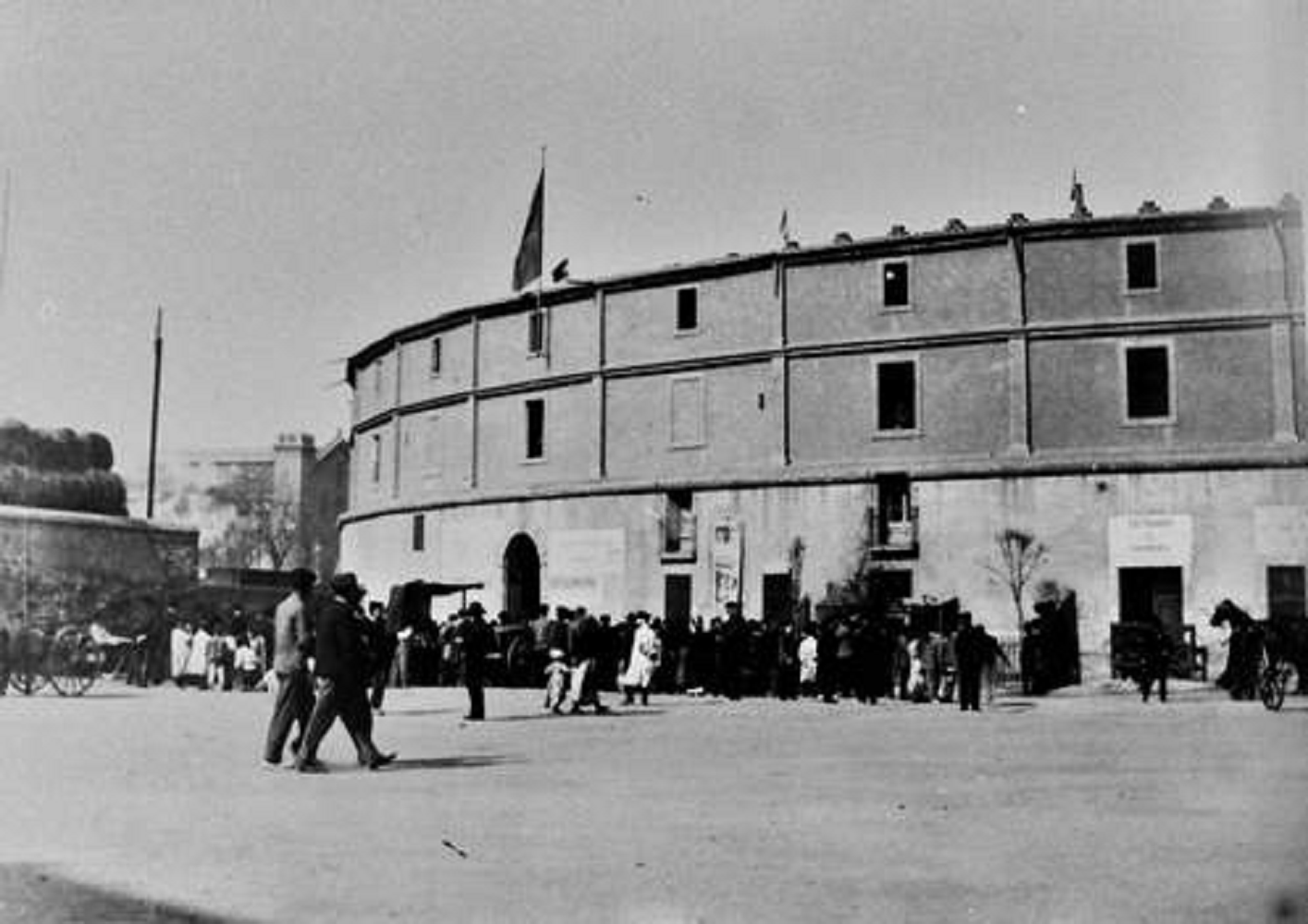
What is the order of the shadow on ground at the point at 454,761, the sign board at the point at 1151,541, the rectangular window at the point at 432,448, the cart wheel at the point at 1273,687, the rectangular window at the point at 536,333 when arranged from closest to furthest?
the shadow on ground at the point at 454,761
the cart wheel at the point at 1273,687
the sign board at the point at 1151,541
the rectangular window at the point at 536,333
the rectangular window at the point at 432,448

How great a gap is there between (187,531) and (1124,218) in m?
20.3

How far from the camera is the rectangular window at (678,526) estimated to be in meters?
35.1

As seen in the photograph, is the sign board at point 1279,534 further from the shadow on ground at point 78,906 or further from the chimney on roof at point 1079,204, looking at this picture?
the shadow on ground at point 78,906

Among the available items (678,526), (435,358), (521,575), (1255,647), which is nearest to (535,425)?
(521,575)

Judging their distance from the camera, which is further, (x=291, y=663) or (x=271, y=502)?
(x=271, y=502)

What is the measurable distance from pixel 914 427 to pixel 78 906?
2866cm

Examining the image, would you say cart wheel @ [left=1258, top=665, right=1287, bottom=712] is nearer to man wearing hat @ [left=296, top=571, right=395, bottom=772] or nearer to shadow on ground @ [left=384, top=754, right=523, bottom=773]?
shadow on ground @ [left=384, top=754, right=523, bottom=773]

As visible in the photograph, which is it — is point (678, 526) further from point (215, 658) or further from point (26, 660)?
point (26, 660)

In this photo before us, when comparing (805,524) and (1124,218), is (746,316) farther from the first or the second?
(1124,218)

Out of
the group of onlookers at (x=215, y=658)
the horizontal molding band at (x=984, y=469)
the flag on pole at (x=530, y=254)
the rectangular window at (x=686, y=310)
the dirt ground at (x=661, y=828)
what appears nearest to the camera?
the dirt ground at (x=661, y=828)

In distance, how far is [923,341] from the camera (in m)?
33.3

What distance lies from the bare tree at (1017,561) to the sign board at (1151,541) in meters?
1.52

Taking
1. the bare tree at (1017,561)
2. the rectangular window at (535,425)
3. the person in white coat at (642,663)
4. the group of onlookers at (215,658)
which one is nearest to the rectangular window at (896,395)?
the bare tree at (1017,561)

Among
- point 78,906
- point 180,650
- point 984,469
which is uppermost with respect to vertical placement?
point 984,469
